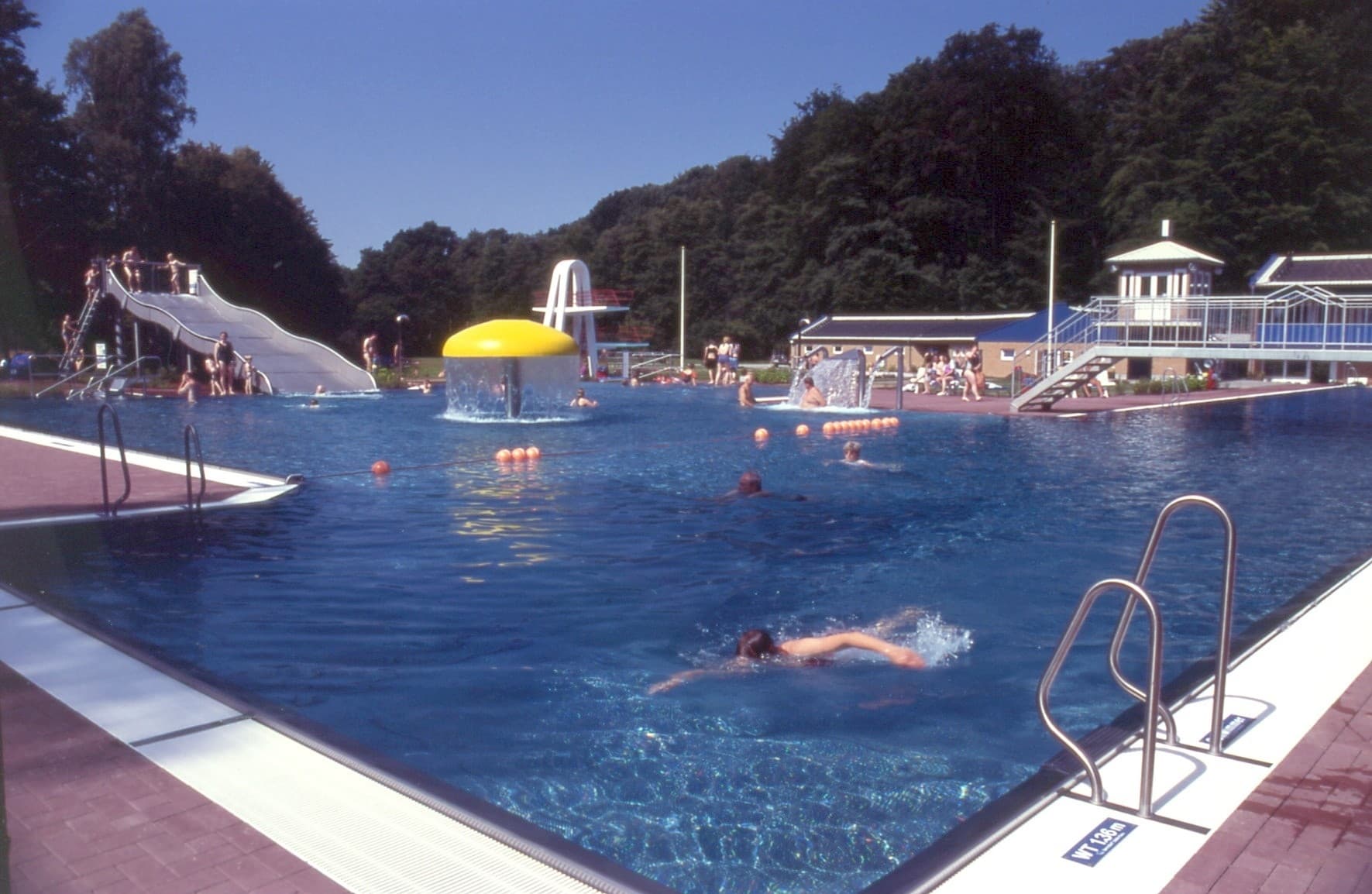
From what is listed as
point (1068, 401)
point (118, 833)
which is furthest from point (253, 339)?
point (118, 833)

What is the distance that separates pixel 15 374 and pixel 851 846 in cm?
3593

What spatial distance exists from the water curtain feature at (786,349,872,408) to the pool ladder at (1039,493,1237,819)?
19.2 m

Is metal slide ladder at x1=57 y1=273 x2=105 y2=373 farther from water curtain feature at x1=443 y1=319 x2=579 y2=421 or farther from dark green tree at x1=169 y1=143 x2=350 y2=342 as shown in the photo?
water curtain feature at x1=443 y1=319 x2=579 y2=421

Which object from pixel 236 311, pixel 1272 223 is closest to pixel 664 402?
pixel 236 311

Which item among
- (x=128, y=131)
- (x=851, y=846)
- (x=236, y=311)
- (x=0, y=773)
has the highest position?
(x=128, y=131)

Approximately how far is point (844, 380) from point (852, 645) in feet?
58.9

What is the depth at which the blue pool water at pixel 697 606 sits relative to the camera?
17.0ft

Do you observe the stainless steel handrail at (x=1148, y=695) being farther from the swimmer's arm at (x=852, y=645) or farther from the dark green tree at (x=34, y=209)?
the dark green tree at (x=34, y=209)

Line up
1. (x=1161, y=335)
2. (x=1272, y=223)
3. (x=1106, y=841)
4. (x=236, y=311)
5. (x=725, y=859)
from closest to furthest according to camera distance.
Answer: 1. (x=1106, y=841)
2. (x=725, y=859)
3. (x=1161, y=335)
4. (x=236, y=311)
5. (x=1272, y=223)

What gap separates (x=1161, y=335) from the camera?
23984 mm

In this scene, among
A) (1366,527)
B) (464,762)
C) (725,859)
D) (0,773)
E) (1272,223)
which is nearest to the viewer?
(0,773)

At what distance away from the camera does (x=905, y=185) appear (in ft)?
171

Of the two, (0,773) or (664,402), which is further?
(664,402)

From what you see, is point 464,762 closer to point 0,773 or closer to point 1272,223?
point 0,773
